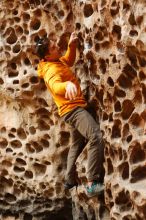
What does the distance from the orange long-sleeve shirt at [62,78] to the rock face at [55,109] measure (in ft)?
0.34

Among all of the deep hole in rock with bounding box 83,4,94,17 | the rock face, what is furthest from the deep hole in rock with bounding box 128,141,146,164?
the deep hole in rock with bounding box 83,4,94,17

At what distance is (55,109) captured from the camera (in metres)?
3.47

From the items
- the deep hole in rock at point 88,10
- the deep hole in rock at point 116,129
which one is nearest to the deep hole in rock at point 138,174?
the deep hole in rock at point 116,129

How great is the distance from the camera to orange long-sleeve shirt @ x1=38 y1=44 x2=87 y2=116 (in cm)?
295

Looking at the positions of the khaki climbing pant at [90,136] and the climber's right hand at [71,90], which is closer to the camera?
the climber's right hand at [71,90]

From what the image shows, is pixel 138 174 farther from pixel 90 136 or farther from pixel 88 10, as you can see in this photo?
pixel 88 10

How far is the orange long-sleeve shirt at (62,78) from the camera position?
2949mm

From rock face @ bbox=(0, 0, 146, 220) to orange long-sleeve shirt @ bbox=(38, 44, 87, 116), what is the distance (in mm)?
105

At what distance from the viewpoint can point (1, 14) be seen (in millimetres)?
3627

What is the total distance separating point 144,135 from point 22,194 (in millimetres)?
1349

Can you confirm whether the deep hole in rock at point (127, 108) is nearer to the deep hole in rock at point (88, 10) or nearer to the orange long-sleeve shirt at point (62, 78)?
the orange long-sleeve shirt at point (62, 78)

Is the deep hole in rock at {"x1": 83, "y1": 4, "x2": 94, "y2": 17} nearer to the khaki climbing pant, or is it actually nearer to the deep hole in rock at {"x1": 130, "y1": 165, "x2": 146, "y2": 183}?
the khaki climbing pant

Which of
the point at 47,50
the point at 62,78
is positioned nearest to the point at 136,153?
the point at 62,78

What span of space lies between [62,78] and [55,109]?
0.49 m
